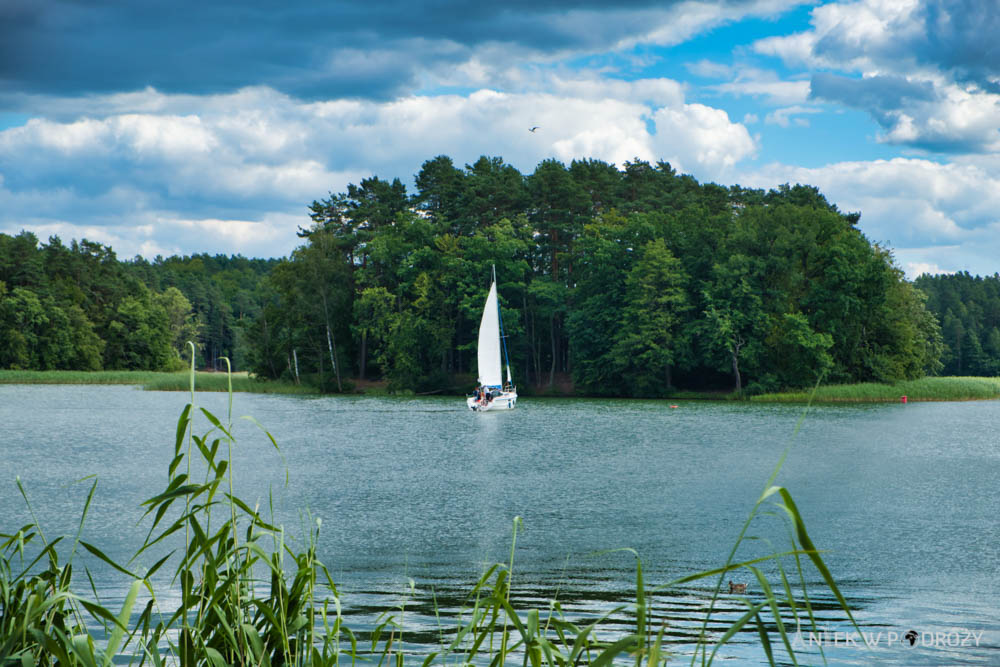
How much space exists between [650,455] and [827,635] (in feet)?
49.1

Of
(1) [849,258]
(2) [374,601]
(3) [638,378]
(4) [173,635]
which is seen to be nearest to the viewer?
(4) [173,635]

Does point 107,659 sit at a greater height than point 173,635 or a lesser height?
greater

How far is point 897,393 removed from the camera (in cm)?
4347

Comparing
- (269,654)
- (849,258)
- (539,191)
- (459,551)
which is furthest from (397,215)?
(269,654)

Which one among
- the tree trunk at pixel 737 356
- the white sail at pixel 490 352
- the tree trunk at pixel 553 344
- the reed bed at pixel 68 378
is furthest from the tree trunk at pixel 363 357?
the tree trunk at pixel 737 356

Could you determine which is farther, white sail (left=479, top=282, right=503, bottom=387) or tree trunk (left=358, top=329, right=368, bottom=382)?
tree trunk (left=358, top=329, right=368, bottom=382)

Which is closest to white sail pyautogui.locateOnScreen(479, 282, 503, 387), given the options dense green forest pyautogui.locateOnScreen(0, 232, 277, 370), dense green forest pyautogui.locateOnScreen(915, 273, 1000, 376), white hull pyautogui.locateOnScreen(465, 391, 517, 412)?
white hull pyautogui.locateOnScreen(465, 391, 517, 412)

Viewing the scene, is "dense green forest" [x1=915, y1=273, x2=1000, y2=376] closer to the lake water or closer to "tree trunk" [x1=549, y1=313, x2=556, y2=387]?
"tree trunk" [x1=549, y1=313, x2=556, y2=387]

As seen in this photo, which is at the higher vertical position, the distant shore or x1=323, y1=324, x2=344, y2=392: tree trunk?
x1=323, y1=324, x2=344, y2=392: tree trunk

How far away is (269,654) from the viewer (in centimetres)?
297

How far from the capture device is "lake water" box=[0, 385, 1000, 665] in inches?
330

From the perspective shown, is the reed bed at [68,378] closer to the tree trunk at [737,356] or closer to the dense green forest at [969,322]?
the tree trunk at [737,356]

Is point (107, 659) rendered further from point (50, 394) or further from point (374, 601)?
point (50, 394)

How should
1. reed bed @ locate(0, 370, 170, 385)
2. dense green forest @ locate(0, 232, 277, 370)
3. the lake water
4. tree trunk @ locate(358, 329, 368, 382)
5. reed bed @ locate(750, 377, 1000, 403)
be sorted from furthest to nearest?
dense green forest @ locate(0, 232, 277, 370)
reed bed @ locate(0, 370, 170, 385)
tree trunk @ locate(358, 329, 368, 382)
reed bed @ locate(750, 377, 1000, 403)
the lake water
